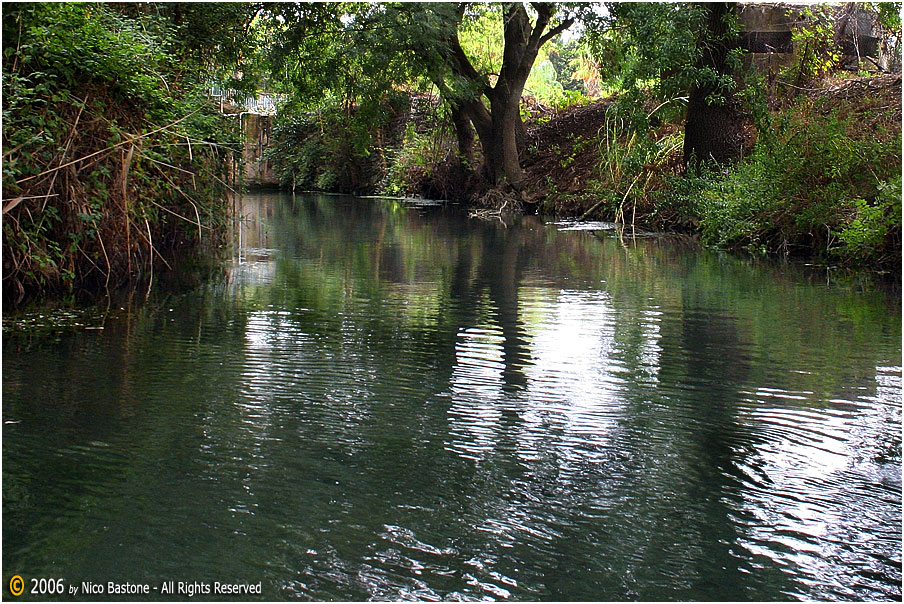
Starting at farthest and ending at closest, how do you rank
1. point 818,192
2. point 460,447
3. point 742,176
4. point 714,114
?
point 714,114, point 742,176, point 818,192, point 460,447

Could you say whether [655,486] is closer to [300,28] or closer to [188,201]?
[188,201]

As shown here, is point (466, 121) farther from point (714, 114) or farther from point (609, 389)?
point (609, 389)

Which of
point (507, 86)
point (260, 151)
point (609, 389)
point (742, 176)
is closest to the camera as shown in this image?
point (609, 389)

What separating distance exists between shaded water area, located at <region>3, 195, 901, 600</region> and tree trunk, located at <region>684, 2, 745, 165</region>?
8.87 meters

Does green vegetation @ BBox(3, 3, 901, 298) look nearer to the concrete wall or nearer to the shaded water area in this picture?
the shaded water area

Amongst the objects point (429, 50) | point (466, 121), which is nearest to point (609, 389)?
point (429, 50)

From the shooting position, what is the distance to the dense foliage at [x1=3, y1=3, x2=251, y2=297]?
7.83 metres

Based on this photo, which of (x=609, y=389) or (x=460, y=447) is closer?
(x=460, y=447)

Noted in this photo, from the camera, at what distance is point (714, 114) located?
672 inches

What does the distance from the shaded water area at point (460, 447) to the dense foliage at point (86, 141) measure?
86 centimetres

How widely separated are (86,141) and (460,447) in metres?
5.78

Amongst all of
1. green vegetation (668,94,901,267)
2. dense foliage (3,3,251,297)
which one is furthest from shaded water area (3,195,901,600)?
green vegetation (668,94,901,267)

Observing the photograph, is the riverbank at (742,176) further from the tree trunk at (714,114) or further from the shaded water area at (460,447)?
the shaded water area at (460,447)

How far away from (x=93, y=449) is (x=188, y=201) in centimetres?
693
